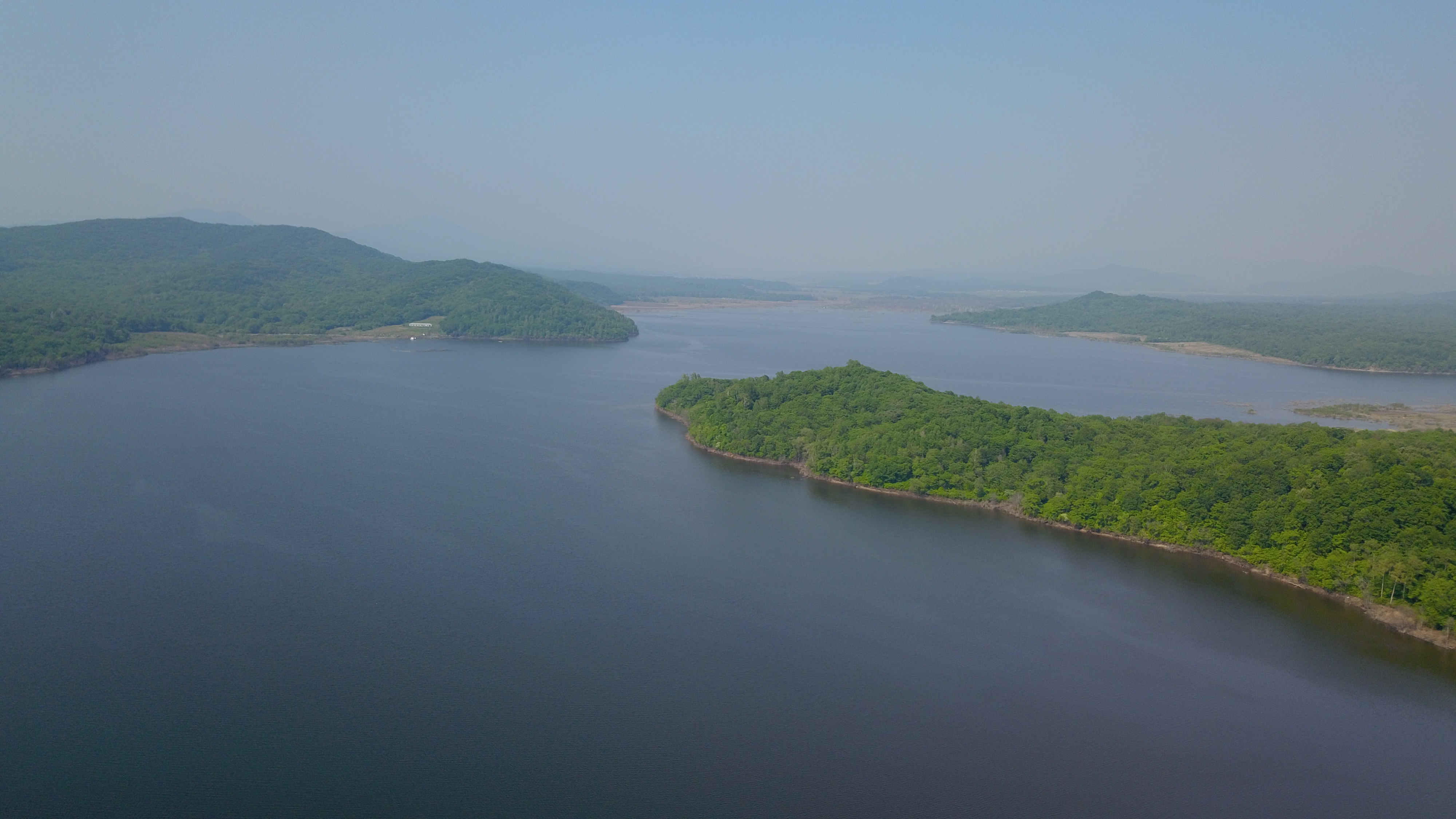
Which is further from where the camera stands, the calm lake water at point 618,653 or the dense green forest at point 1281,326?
the dense green forest at point 1281,326

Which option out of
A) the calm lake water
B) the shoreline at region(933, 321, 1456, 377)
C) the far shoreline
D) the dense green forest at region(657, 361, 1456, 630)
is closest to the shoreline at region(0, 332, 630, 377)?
the far shoreline

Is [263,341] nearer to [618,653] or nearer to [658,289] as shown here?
[618,653]

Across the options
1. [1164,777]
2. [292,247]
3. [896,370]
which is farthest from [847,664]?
[292,247]

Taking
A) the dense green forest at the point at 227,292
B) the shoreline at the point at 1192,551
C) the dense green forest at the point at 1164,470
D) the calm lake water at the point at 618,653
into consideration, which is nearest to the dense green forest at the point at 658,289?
the dense green forest at the point at 227,292

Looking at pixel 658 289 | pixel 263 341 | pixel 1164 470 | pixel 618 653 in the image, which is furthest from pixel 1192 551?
pixel 658 289

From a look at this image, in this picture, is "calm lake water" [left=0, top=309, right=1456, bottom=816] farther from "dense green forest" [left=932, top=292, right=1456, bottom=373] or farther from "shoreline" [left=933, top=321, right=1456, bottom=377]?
"dense green forest" [left=932, top=292, right=1456, bottom=373]

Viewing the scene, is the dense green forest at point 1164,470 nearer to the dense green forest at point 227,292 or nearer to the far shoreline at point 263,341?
the far shoreline at point 263,341
